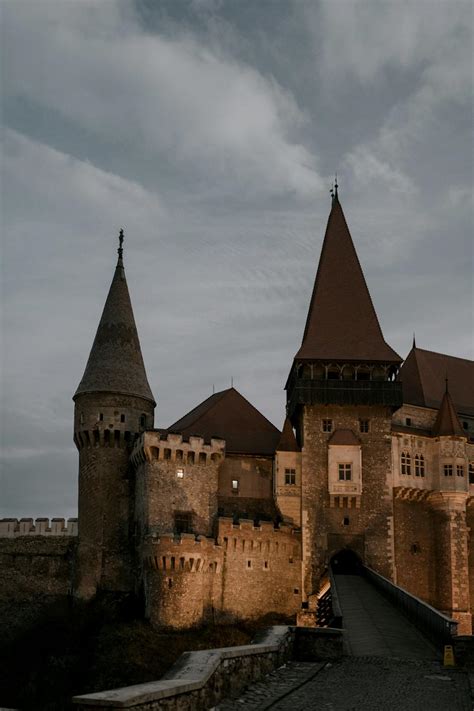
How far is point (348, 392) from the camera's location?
4528 centimetres

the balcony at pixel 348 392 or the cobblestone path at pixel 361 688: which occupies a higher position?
the balcony at pixel 348 392

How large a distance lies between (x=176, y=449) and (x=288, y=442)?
234 inches

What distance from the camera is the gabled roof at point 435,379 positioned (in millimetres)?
50656

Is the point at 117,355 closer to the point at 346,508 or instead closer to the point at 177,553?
the point at 177,553

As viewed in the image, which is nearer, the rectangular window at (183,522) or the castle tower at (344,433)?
the rectangular window at (183,522)

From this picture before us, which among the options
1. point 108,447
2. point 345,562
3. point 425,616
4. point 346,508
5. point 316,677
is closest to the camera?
point 316,677

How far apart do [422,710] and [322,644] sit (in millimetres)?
4188

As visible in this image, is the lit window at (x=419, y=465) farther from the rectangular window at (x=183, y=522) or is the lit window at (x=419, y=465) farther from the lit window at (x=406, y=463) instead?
the rectangular window at (x=183, y=522)

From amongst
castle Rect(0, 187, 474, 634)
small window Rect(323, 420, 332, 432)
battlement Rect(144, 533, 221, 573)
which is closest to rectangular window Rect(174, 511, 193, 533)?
castle Rect(0, 187, 474, 634)

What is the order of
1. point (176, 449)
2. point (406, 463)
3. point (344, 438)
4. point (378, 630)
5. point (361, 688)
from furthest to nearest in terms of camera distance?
point (406, 463) < point (344, 438) < point (176, 449) < point (378, 630) < point (361, 688)

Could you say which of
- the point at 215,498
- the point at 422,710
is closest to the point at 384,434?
the point at 215,498

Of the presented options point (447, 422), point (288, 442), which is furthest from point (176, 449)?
point (447, 422)

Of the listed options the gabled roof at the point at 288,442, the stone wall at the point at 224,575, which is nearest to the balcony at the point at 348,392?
the gabled roof at the point at 288,442

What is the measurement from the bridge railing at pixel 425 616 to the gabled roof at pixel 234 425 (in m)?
17.0
